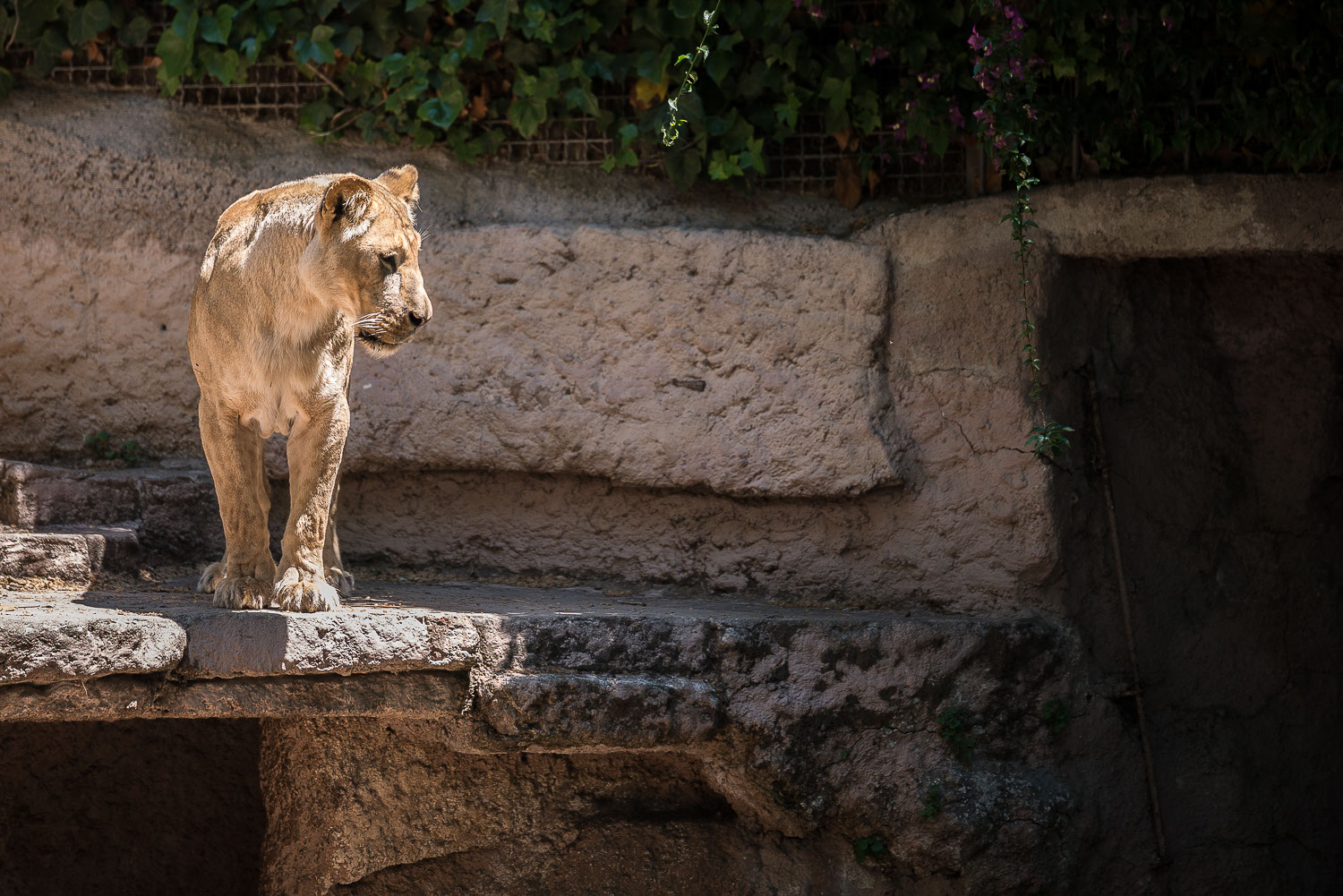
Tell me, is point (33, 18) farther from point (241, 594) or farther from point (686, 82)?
point (241, 594)

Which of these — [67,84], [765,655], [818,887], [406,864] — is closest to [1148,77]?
[765,655]

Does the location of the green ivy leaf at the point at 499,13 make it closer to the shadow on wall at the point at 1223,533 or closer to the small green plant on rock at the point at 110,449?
the small green plant on rock at the point at 110,449

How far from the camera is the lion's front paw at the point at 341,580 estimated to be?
4426 mm

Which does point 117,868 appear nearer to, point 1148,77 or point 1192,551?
point 1192,551

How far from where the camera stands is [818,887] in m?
4.40

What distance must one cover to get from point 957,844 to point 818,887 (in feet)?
1.67

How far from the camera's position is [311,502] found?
4.05 metres

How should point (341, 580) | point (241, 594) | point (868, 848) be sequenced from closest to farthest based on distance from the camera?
point (241, 594), point (868, 848), point (341, 580)

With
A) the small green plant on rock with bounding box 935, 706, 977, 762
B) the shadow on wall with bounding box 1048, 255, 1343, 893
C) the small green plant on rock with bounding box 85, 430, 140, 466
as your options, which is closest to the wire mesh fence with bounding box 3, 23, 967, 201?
the shadow on wall with bounding box 1048, 255, 1343, 893

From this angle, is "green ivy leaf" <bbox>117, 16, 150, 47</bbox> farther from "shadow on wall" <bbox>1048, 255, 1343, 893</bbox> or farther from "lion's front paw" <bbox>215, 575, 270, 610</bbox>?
"shadow on wall" <bbox>1048, 255, 1343, 893</bbox>

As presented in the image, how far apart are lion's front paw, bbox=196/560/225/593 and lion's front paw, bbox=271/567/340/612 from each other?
0.50 m

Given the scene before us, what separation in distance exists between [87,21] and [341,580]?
2.65 meters

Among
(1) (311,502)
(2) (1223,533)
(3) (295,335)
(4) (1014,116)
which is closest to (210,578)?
(1) (311,502)

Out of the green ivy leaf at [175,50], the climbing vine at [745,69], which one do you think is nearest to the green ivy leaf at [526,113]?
the climbing vine at [745,69]
